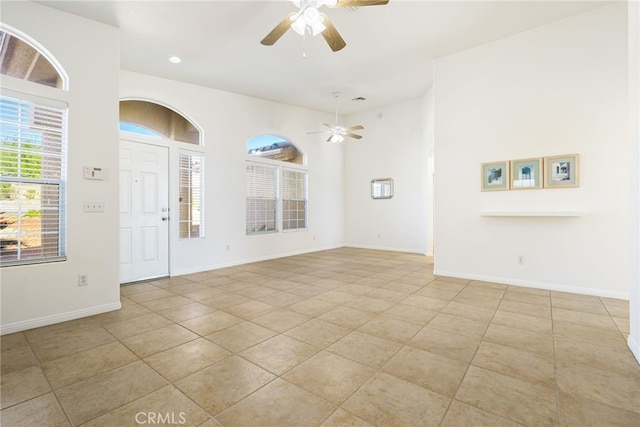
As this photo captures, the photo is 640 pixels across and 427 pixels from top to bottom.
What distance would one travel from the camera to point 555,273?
388cm

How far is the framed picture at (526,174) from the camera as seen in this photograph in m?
A: 3.96

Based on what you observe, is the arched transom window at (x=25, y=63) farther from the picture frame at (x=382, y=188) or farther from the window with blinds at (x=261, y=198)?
the picture frame at (x=382, y=188)

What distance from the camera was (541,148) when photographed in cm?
394

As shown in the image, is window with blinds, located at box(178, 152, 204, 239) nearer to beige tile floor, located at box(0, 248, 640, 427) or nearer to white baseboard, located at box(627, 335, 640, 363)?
beige tile floor, located at box(0, 248, 640, 427)

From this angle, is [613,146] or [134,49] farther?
[134,49]

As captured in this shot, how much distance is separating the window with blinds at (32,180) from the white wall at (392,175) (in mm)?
6303

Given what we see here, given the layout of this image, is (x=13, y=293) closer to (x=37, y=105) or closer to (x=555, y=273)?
(x=37, y=105)

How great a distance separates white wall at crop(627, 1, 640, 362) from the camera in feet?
7.17

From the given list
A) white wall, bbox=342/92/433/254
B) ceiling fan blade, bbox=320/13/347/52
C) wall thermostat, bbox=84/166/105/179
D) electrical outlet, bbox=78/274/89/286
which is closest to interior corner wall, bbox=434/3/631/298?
white wall, bbox=342/92/433/254

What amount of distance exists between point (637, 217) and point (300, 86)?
5.13 metres

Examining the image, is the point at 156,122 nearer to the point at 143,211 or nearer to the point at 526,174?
the point at 143,211

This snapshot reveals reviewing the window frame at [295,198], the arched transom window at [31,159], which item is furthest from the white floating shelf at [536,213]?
the arched transom window at [31,159]

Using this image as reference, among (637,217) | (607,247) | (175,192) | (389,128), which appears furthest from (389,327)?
(389,128)

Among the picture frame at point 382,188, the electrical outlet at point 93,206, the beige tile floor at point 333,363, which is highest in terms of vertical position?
the picture frame at point 382,188
